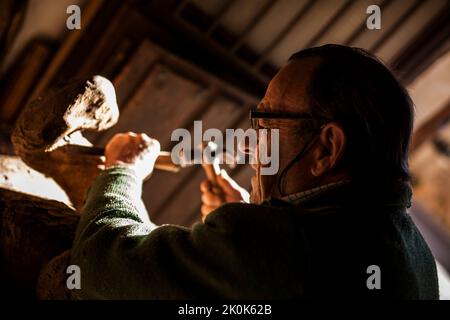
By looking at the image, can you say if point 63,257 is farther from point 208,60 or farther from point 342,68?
point 208,60

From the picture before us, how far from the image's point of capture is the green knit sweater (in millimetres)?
1130

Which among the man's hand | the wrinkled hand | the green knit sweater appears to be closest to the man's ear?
the green knit sweater

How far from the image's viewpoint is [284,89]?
1586 millimetres

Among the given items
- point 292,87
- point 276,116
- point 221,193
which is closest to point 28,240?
point 221,193

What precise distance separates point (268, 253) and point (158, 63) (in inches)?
91.7

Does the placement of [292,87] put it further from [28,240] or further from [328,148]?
[28,240]

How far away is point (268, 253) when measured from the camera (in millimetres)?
1132

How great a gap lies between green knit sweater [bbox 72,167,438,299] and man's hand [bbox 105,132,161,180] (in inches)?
17.3

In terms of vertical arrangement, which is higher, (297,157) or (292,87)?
(292,87)

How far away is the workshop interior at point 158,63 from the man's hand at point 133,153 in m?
0.23

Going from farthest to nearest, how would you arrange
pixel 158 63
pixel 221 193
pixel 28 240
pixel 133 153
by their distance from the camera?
pixel 158 63 → pixel 221 193 → pixel 133 153 → pixel 28 240

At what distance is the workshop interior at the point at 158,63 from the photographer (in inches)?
82.3

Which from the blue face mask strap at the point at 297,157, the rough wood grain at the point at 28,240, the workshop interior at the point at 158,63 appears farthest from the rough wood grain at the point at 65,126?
the blue face mask strap at the point at 297,157
